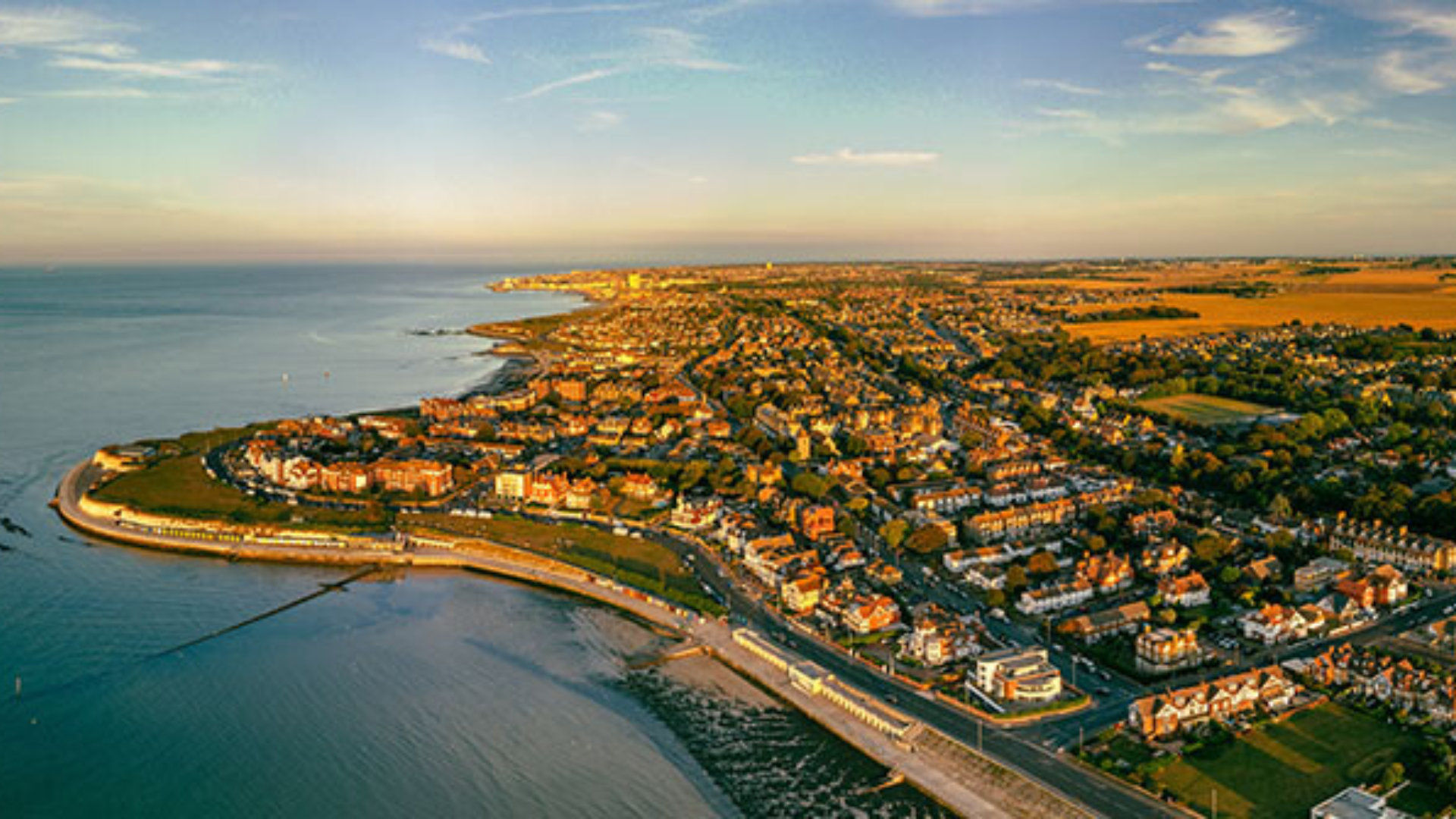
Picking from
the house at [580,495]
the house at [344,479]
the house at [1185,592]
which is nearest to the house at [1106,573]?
the house at [1185,592]

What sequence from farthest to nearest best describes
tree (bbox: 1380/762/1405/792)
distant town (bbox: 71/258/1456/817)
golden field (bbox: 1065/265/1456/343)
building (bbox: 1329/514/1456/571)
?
golden field (bbox: 1065/265/1456/343) < building (bbox: 1329/514/1456/571) < distant town (bbox: 71/258/1456/817) < tree (bbox: 1380/762/1405/792)

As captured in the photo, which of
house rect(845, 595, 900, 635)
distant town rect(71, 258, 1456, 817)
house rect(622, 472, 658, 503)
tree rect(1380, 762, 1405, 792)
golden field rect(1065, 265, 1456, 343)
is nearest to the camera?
tree rect(1380, 762, 1405, 792)

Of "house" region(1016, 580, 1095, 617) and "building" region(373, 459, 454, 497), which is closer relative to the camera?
"house" region(1016, 580, 1095, 617)

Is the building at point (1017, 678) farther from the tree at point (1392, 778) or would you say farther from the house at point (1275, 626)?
the house at point (1275, 626)

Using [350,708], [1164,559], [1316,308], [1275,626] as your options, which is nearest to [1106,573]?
[1164,559]

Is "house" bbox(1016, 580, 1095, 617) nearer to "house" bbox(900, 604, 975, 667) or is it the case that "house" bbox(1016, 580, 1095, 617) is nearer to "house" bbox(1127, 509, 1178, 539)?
"house" bbox(900, 604, 975, 667)

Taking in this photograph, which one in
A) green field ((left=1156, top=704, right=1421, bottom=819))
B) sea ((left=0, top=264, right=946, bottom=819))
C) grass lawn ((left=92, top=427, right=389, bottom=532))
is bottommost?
sea ((left=0, top=264, right=946, bottom=819))

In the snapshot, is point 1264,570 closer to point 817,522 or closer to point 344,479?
point 817,522

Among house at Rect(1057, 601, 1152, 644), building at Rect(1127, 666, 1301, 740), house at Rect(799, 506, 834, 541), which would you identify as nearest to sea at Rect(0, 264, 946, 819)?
building at Rect(1127, 666, 1301, 740)
